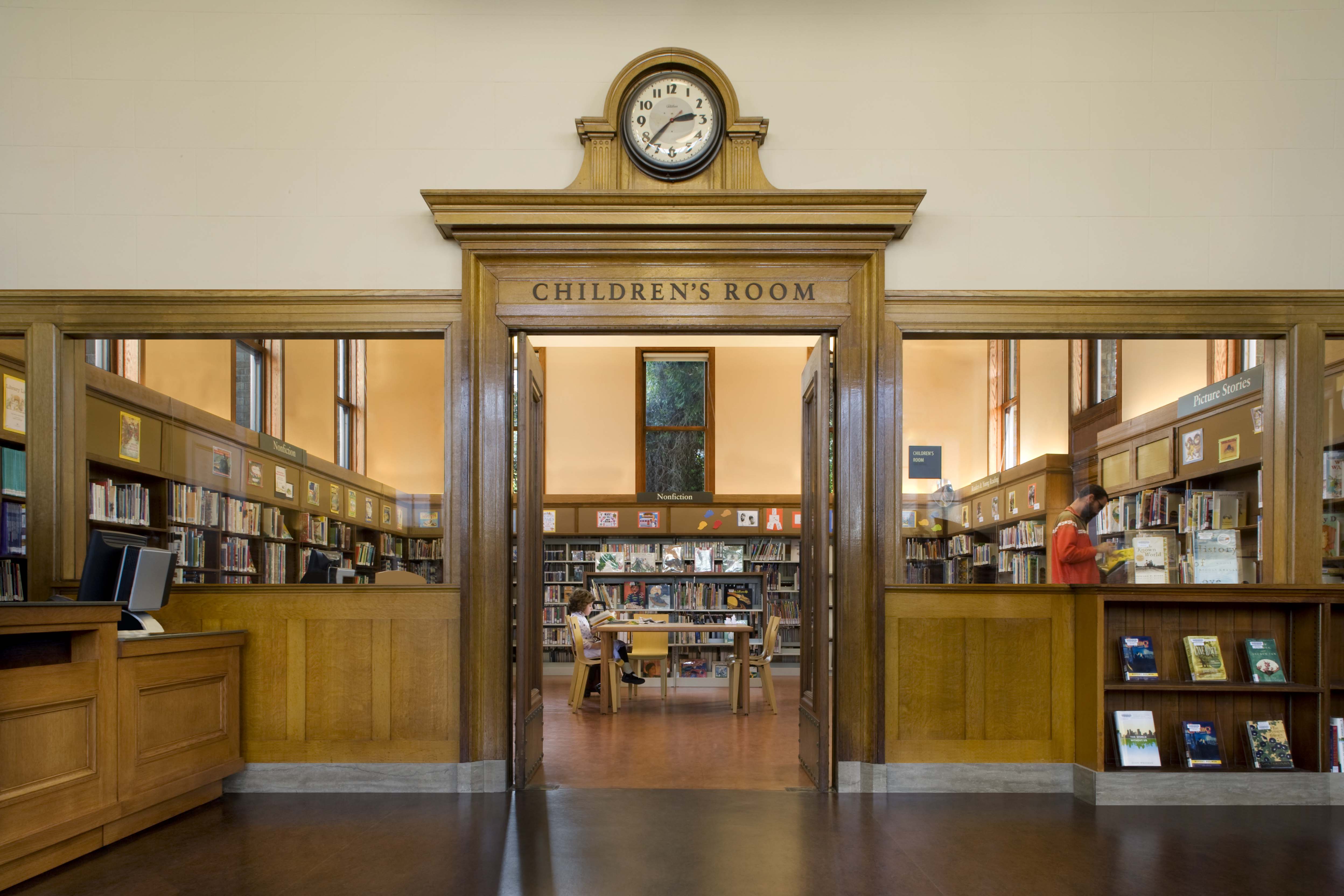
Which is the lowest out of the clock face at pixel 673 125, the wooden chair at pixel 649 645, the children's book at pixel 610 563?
the wooden chair at pixel 649 645

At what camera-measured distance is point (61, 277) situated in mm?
5582

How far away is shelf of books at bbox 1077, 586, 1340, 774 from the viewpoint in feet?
17.2

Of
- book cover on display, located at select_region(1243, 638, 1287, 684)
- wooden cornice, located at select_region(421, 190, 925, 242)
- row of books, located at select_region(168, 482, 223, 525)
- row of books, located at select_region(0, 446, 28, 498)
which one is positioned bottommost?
book cover on display, located at select_region(1243, 638, 1287, 684)

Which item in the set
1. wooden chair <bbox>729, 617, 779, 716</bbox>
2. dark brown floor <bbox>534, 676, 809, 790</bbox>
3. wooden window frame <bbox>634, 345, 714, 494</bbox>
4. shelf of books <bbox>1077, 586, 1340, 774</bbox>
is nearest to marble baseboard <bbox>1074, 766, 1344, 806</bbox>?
shelf of books <bbox>1077, 586, 1340, 774</bbox>

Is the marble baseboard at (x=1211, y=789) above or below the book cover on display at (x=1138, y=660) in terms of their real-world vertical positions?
below

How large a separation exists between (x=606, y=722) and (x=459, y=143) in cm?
497

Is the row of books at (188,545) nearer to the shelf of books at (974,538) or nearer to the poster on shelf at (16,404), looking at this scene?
the poster on shelf at (16,404)

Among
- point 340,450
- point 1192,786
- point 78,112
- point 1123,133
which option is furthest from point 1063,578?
point 340,450

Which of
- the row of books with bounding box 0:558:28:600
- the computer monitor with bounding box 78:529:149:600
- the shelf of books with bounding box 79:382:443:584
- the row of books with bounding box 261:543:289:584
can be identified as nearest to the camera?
the computer monitor with bounding box 78:529:149:600

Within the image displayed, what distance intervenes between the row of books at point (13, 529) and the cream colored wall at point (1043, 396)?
5793 millimetres

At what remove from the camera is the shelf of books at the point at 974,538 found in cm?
566

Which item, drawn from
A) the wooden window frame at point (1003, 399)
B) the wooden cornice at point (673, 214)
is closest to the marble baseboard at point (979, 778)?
the wooden window frame at point (1003, 399)

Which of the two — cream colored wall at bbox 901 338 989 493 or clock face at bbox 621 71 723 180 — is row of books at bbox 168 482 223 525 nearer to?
clock face at bbox 621 71 723 180

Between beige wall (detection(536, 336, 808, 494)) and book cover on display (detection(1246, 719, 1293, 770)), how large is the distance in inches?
381
